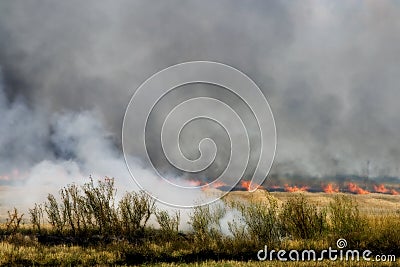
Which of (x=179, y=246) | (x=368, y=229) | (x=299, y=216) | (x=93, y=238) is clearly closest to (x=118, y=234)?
(x=93, y=238)

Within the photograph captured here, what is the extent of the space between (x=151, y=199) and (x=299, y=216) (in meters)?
9.79

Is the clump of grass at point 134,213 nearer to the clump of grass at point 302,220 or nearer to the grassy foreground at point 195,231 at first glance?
the grassy foreground at point 195,231

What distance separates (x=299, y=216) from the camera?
86.8 feet

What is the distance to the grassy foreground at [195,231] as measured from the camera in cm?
2211

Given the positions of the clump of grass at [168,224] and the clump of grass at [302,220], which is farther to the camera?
the clump of grass at [168,224]

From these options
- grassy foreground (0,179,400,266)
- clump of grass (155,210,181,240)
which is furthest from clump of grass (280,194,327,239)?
clump of grass (155,210,181,240)

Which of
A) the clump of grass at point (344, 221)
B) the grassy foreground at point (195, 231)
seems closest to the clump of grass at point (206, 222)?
the grassy foreground at point (195, 231)

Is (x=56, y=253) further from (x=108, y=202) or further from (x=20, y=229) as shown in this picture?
(x=20, y=229)

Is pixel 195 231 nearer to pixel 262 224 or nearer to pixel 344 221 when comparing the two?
pixel 262 224

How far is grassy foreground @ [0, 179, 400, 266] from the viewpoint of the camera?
22.1 meters

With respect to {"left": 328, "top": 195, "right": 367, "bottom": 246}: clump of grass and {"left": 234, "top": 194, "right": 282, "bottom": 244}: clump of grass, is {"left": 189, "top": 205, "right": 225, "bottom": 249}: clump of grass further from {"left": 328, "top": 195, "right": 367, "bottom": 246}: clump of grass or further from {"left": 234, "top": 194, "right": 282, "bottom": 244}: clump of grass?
{"left": 328, "top": 195, "right": 367, "bottom": 246}: clump of grass

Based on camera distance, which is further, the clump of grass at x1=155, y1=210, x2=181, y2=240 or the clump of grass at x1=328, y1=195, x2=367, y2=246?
the clump of grass at x1=155, y1=210, x2=181, y2=240

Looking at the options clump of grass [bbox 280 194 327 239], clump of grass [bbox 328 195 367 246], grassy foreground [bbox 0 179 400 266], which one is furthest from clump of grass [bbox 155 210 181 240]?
clump of grass [bbox 328 195 367 246]

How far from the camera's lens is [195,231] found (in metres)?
27.7
